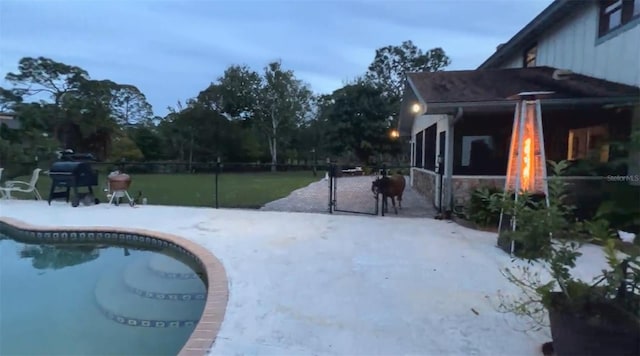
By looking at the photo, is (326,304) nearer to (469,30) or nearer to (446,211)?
(446,211)

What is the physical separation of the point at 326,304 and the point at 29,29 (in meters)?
14.5

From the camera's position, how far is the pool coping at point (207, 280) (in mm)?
2530

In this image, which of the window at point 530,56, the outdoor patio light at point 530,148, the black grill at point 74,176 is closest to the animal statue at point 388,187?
the outdoor patio light at point 530,148

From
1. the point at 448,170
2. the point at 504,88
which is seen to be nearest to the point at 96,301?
the point at 448,170

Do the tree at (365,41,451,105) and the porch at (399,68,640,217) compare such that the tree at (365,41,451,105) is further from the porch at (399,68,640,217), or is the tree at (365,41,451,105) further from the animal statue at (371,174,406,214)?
the animal statue at (371,174,406,214)

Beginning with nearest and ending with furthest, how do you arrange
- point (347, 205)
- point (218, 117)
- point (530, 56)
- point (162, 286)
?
point (162, 286)
point (347, 205)
point (530, 56)
point (218, 117)

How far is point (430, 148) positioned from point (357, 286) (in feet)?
24.3

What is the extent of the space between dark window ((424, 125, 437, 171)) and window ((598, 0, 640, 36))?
12.4 feet

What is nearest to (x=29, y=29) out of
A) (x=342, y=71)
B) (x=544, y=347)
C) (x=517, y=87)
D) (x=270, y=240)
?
(x=270, y=240)

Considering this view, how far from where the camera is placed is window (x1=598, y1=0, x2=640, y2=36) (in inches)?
246

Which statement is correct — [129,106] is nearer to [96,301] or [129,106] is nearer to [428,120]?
[428,120]

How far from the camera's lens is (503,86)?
7531 mm

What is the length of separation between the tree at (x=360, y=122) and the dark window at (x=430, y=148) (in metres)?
12.3

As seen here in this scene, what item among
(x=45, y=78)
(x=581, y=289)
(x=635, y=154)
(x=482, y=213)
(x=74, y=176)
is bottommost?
(x=482, y=213)
